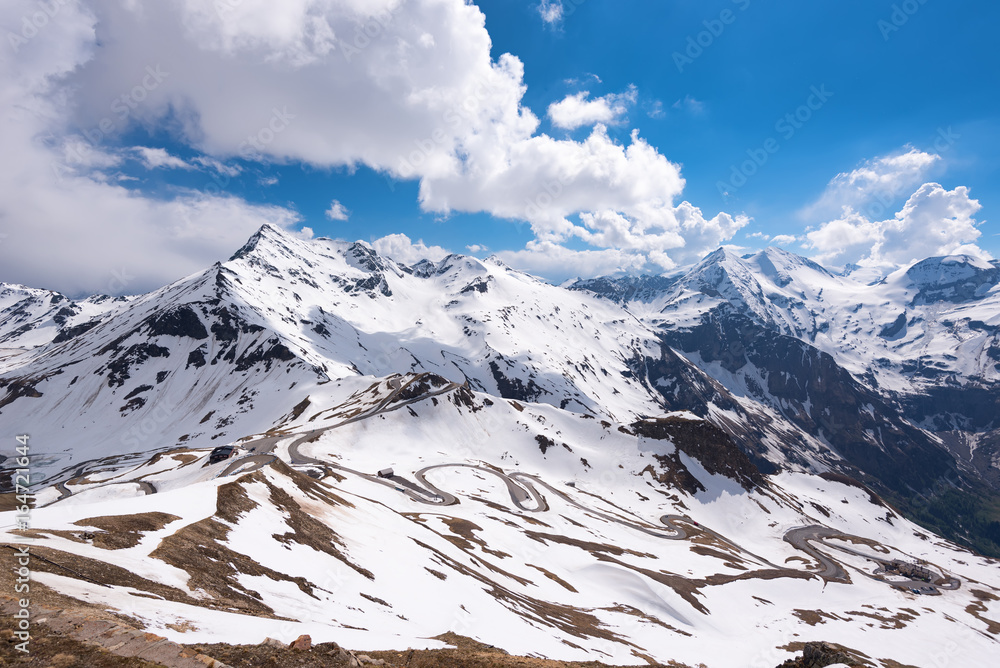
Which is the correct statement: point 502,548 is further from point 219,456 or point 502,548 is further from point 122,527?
point 219,456

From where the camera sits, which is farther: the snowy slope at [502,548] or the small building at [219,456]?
the small building at [219,456]

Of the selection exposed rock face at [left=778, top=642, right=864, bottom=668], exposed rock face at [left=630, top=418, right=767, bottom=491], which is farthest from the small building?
exposed rock face at [left=630, top=418, right=767, bottom=491]

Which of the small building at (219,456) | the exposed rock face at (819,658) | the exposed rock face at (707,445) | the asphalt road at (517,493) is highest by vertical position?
the exposed rock face at (707,445)

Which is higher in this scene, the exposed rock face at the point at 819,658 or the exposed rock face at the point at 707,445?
the exposed rock face at the point at 707,445

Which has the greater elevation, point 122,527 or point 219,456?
point 122,527

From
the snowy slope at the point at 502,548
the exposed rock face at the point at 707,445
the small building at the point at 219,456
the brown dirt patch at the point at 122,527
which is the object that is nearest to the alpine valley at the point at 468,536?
the brown dirt patch at the point at 122,527

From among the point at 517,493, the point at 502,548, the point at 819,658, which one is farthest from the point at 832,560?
the point at 819,658

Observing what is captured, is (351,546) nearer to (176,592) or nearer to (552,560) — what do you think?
(176,592)

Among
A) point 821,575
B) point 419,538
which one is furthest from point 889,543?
point 419,538

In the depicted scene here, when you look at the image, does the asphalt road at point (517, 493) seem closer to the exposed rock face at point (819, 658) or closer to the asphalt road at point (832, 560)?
the asphalt road at point (832, 560)

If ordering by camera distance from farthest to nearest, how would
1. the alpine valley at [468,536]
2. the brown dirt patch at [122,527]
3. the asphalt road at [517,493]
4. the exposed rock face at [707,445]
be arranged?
1. the exposed rock face at [707,445]
2. the asphalt road at [517,493]
3. the alpine valley at [468,536]
4. the brown dirt patch at [122,527]

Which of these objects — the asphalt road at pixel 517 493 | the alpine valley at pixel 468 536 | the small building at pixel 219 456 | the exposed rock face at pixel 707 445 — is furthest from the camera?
the exposed rock face at pixel 707 445

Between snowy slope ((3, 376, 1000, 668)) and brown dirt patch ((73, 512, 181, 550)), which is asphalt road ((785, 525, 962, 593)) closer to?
snowy slope ((3, 376, 1000, 668))

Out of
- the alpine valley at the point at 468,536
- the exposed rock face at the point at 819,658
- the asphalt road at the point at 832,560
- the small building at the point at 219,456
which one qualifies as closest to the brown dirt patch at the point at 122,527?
the alpine valley at the point at 468,536
